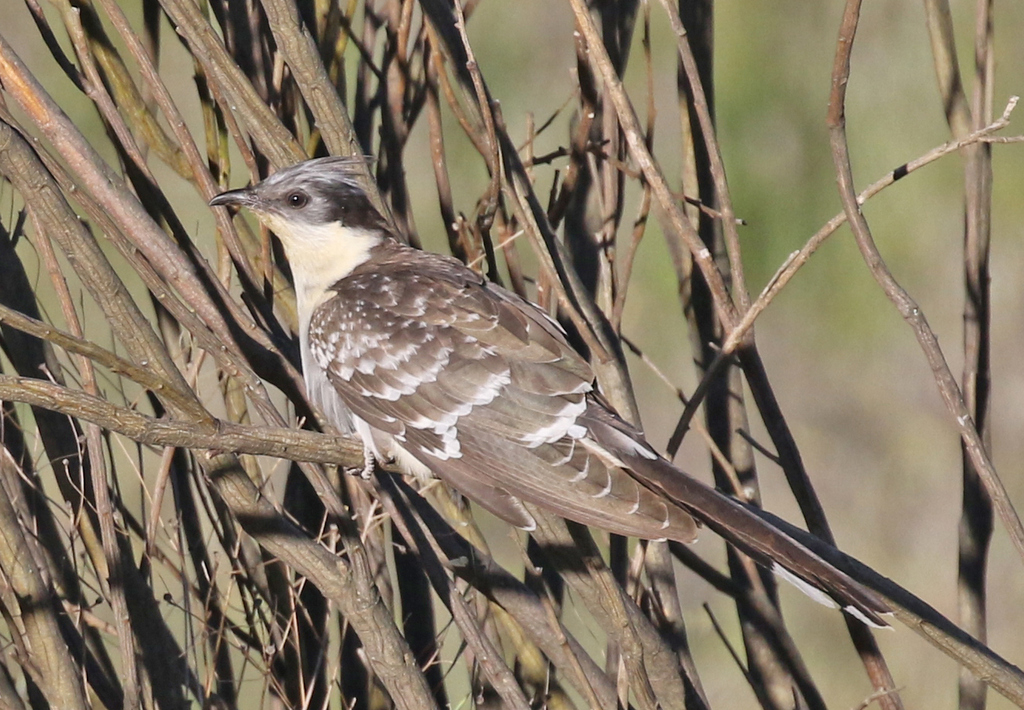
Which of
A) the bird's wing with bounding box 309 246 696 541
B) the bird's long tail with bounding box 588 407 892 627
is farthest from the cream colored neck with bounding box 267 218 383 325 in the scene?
the bird's long tail with bounding box 588 407 892 627

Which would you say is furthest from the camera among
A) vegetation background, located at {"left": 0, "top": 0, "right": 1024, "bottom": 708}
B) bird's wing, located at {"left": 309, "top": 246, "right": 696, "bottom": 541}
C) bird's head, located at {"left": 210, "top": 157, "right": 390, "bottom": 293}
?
vegetation background, located at {"left": 0, "top": 0, "right": 1024, "bottom": 708}

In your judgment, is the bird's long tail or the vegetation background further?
the vegetation background

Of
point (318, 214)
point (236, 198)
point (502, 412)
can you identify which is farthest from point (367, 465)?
point (318, 214)

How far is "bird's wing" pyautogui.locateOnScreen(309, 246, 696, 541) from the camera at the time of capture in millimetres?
2291

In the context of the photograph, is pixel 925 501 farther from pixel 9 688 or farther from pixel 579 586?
pixel 9 688

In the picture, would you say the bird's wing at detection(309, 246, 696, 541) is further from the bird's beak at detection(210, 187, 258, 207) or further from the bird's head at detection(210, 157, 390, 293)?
the bird's beak at detection(210, 187, 258, 207)

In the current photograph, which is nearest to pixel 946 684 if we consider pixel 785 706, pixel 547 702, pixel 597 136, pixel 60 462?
pixel 785 706

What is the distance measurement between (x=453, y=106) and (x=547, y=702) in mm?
1232

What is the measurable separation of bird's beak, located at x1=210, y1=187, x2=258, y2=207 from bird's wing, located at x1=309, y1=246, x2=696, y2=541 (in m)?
0.31

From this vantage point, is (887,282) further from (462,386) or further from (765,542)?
(462,386)

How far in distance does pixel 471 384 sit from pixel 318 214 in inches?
23.1

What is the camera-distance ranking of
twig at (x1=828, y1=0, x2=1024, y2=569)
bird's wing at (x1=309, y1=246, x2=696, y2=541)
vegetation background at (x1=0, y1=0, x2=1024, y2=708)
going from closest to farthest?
twig at (x1=828, y1=0, x2=1024, y2=569), bird's wing at (x1=309, y1=246, x2=696, y2=541), vegetation background at (x1=0, y1=0, x2=1024, y2=708)

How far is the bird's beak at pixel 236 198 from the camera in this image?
2344 mm

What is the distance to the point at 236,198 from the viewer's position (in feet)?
8.14
